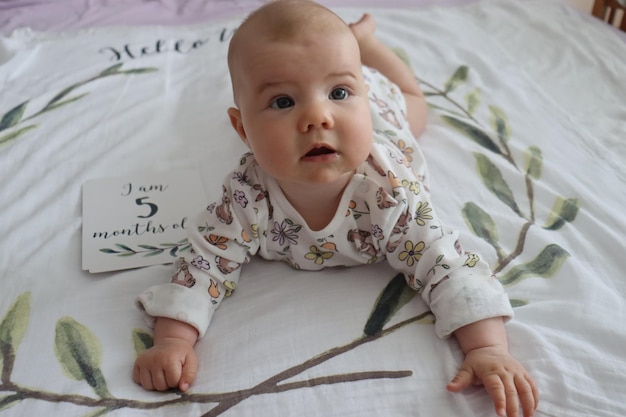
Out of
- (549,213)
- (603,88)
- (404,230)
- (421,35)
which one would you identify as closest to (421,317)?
(404,230)

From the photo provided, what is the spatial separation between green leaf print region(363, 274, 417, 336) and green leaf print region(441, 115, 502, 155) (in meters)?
0.36

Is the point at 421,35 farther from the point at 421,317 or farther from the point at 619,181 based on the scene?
the point at 421,317

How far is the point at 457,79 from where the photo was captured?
50.3 inches

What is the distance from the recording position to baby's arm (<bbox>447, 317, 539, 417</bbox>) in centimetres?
68

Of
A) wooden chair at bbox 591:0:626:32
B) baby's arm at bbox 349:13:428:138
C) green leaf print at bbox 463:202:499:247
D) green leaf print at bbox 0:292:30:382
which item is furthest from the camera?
wooden chair at bbox 591:0:626:32

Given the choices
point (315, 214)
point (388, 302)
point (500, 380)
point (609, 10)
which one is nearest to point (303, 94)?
point (315, 214)

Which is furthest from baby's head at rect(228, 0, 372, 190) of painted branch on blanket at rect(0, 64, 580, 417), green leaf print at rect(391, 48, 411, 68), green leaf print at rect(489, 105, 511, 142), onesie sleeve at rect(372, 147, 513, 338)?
green leaf print at rect(391, 48, 411, 68)

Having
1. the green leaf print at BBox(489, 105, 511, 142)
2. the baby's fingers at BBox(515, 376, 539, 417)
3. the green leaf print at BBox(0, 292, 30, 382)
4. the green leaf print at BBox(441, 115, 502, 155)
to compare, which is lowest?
the green leaf print at BBox(0, 292, 30, 382)

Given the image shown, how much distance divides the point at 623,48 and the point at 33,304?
1.22 m

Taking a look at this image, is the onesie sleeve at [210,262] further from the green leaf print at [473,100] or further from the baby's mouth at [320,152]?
the green leaf print at [473,100]

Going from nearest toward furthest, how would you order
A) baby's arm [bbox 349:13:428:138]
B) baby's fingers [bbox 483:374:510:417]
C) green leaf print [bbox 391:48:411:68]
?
1. baby's fingers [bbox 483:374:510:417]
2. baby's arm [bbox 349:13:428:138]
3. green leaf print [bbox 391:48:411:68]

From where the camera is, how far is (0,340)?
0.82m

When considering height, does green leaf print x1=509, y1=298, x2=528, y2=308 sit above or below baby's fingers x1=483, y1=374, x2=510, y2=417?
below

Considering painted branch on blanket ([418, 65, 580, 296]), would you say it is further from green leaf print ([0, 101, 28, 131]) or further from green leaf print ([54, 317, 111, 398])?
green leaf print ([0, 101, 28, 131])
